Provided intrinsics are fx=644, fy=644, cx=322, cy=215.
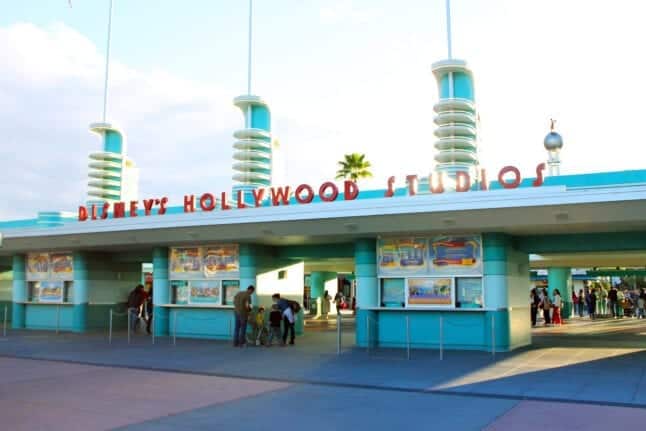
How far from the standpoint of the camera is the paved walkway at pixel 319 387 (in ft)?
29.2

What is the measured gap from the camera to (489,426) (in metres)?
8.45

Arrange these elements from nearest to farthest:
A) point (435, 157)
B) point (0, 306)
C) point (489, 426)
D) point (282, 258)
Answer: point (489, 426) → point (435, 157) → point (282, 258) → point (0, 306)

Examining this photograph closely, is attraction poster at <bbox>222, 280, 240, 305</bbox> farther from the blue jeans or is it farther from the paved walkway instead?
the paved walkway

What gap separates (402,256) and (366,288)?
4.65ft

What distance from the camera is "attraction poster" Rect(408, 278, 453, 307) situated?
58.8ft

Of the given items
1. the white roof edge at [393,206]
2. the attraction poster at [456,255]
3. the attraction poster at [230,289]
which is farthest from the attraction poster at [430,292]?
the attraction poster at [230,289]

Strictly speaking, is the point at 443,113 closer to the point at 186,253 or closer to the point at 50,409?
the point at 186,253

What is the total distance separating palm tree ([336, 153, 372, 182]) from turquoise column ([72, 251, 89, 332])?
30.6 meters

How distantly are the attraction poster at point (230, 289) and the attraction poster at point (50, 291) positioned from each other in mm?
8546

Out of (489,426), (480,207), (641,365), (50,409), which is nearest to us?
(489,426)

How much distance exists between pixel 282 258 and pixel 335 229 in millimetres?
5284

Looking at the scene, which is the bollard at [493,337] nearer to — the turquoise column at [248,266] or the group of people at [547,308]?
the turquoise column at [248,266]

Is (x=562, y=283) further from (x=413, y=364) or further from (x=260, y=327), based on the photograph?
(x=413, y=364)

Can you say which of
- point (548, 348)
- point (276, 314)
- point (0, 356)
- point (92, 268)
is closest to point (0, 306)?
point (92, 268)
